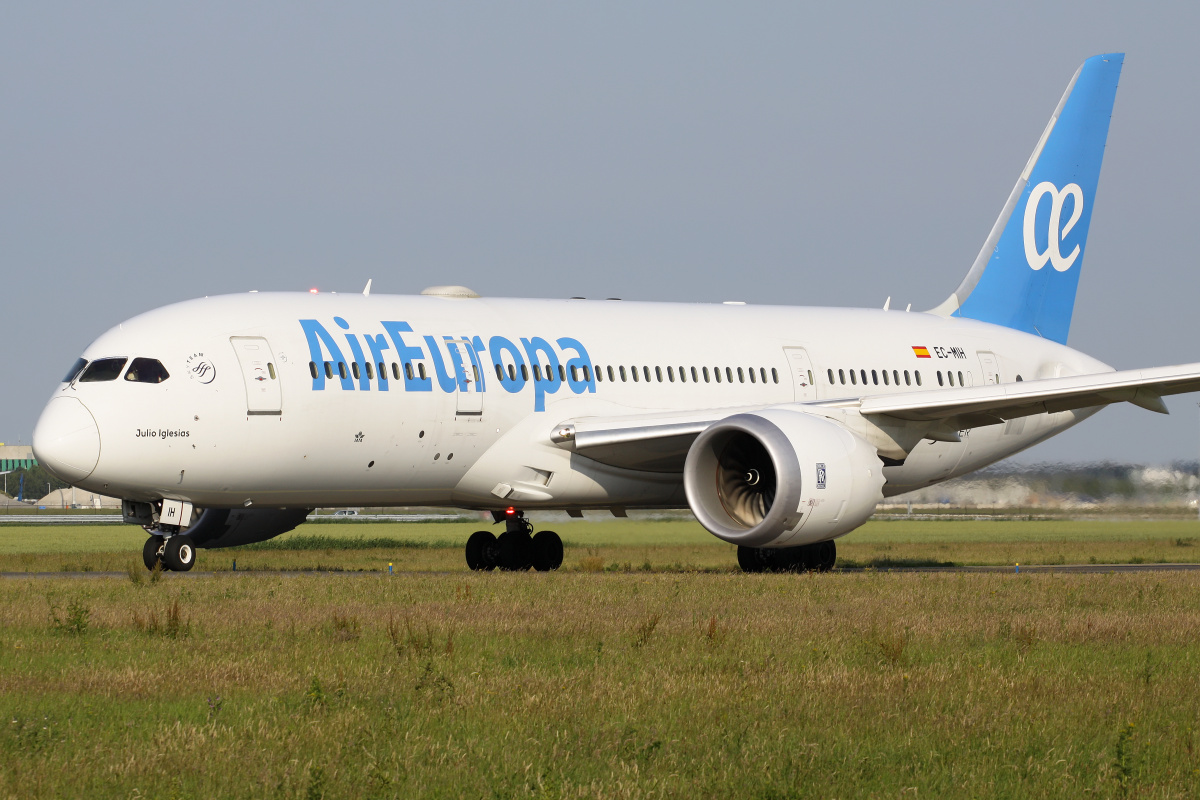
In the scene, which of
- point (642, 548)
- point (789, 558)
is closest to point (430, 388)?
point (789, 558)

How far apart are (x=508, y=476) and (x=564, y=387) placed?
155cm

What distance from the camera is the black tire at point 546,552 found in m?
23.9

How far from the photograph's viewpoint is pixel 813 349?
2520 centimetres

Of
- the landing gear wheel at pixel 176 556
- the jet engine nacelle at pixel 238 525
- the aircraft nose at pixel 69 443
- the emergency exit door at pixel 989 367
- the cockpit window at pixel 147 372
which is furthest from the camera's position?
the emergency exit door at pixel 989 367

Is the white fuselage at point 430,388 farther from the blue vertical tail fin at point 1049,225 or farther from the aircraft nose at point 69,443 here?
the blue vertical tail fin at point 1049,225

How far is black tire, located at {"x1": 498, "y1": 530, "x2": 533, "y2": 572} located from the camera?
23.6 m

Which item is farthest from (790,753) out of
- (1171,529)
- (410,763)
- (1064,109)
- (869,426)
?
(1171,529)

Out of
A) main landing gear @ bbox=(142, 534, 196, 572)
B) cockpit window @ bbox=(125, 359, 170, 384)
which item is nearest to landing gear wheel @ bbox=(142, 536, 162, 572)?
main landing gear @ bbox=(142, 534, 196, 572)

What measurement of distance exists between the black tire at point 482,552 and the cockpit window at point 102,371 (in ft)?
22.2

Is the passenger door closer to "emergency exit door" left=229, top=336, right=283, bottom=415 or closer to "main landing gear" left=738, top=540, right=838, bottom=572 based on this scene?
"emergency exit door" left=229, top=336, right=283, bottom=415

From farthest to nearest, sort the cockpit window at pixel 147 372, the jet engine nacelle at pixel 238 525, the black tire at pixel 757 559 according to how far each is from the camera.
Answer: the black tire at pixel 757 559 < the jet engine nacelle at pixel 238 525 < the cockpit window at pixel 147 372

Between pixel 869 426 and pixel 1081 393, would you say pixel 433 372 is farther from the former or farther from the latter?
pixel 1081 393

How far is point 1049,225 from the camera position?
28.9 meters

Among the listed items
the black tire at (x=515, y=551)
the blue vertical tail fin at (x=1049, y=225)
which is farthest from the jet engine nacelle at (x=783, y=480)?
the blue vertical tail fin at (x=1049, y=225)
